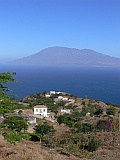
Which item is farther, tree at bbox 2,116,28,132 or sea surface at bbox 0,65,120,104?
sea surface at bbox 0,65,120,104

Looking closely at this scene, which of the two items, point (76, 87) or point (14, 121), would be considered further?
point (76, 87)

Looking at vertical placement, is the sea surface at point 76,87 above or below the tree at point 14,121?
below

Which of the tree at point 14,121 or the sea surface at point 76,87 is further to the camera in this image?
the sea surface at point 76,87

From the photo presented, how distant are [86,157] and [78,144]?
2008 mm

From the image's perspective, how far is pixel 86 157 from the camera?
1038cm

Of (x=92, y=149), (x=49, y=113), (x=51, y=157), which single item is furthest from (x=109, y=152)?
(x=49, y=113)

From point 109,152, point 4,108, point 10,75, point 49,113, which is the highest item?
point 10,75

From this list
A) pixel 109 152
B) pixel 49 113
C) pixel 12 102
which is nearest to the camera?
pixel 12 102

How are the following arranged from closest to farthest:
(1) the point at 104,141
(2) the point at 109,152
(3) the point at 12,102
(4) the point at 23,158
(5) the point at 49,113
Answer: (3) the point at 12,102, (4) the point at 23,158, (2) the point at 109,152, (1) the point at 104,141, (5) the point at 49,113

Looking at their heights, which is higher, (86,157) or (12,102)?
(12,102)

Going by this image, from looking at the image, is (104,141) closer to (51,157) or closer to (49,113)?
(51,157)

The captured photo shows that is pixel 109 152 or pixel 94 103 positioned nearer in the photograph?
pixel 109 152

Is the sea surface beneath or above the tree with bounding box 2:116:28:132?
beneath

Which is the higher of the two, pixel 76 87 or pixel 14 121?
pixel 14 121
